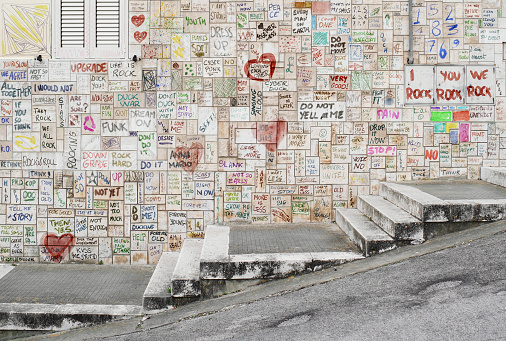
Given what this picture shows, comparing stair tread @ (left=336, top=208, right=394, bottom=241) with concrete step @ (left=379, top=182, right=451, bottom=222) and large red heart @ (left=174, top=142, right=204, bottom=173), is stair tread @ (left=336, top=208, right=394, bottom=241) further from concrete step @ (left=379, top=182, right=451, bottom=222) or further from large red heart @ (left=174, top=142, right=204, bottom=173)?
large red heart @ (left=174, top=142, right=204, bottom=173)

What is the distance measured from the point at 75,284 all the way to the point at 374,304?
4.02 metres

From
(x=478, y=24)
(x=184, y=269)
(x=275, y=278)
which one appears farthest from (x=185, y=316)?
(x=478, y=24)

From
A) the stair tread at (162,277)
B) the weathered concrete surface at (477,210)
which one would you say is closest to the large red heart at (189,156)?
the stair tread at (162,277)

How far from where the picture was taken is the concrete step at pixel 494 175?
252 inches

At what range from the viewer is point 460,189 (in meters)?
6.23

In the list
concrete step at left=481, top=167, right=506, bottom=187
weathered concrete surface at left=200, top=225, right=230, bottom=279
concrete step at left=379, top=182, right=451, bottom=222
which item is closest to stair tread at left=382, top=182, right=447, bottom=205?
concrete step at left=379, top=182, right=451, bottom=222

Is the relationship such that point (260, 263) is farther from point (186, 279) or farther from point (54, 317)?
point (54, 317)

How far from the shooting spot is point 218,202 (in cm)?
679

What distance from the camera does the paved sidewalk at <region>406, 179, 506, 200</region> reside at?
5710 mm

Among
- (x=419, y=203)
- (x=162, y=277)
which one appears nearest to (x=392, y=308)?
(x=419, y=203)

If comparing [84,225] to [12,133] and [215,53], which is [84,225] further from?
[215,53]

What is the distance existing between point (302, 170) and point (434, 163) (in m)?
2.21

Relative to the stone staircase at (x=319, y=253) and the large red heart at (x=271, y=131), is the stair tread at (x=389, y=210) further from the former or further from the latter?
the large red heart at (x=271, y=131)

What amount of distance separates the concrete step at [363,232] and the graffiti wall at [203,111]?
51cm
